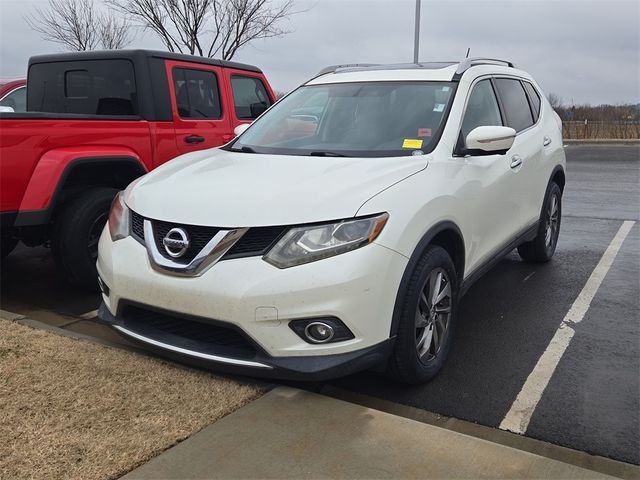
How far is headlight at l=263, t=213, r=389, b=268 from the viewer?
2.83 meters

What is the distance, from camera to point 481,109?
435 centimetres

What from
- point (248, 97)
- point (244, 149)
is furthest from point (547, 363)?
point (248, 97)

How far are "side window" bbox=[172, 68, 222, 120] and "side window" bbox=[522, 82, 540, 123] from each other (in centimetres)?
304

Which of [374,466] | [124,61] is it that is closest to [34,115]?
[124,61]

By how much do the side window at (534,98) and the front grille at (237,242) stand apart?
3.54 metres

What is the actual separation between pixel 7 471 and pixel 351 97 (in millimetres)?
3093

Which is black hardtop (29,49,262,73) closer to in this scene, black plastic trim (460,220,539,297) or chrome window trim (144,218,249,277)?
chrome window trim (144,218,249,277)

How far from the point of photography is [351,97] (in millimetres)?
4332

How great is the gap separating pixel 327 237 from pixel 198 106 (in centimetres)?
365

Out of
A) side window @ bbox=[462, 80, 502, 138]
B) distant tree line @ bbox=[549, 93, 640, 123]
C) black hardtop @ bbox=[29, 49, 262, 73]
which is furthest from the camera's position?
distant tree line @ bbox=[549, 93, 640, 123]

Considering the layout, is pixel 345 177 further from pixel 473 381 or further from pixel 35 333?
pixel 35 333

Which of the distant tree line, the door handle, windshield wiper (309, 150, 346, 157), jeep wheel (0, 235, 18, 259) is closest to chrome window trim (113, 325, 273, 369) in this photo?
Answer: windshield wiper (309, 150, 346, 157)

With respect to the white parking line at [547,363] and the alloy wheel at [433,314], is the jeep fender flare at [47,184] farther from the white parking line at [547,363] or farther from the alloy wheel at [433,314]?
the white parking line at [547,363]

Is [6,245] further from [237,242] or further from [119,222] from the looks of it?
[237,242]
